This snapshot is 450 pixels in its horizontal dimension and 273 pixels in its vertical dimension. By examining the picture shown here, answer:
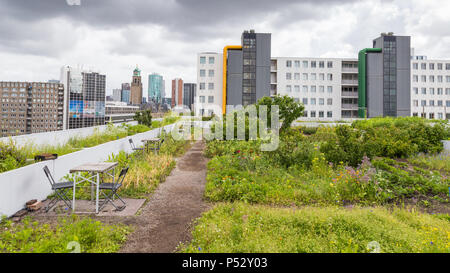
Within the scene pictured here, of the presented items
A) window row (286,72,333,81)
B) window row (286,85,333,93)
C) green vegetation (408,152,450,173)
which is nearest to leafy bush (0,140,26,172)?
green vegetation (408,152,450,173)

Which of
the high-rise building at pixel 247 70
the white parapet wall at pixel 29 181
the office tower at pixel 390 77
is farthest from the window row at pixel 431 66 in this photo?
the white parapet wall at pixel 29 181

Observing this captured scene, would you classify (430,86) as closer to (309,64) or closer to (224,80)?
(309,64)

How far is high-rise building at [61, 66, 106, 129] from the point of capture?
156 meters

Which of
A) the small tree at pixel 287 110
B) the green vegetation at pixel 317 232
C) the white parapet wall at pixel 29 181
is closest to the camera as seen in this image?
the green vegetation at pixel 317 232

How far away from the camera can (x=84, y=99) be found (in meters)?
171

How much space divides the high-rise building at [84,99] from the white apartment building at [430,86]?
15081 centimetres

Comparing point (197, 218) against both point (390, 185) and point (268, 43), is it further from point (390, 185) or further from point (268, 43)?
point (268, 43)

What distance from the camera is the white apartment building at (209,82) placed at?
50625 millimetres

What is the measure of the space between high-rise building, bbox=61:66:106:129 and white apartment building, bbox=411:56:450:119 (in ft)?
495

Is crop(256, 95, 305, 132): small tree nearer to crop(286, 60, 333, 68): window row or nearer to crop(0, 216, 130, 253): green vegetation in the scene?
crop(0, 216, 130, 253): green vegetation

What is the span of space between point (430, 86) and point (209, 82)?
5120 cm

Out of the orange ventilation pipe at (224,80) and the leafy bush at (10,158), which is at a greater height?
the orange ventilation pipe at (224,80)

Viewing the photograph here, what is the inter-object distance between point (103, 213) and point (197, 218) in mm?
2003

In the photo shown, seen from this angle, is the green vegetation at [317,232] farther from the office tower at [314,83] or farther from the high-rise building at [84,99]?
the high-rise building at [84,99]
